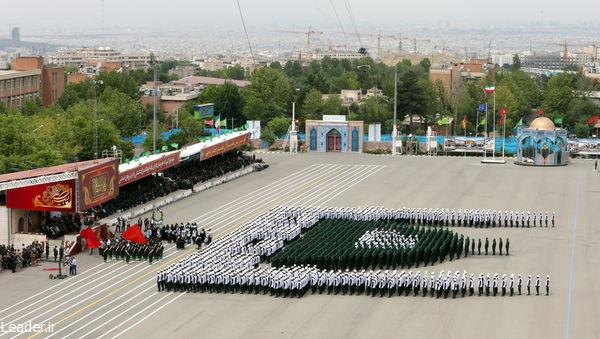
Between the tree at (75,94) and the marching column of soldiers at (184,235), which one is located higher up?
the tree at (75,94)

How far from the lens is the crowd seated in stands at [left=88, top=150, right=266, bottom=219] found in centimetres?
5216

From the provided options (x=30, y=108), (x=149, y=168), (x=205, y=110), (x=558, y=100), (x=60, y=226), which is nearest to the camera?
(x=60, y=226)

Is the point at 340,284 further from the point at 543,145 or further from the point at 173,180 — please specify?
the point at 543,145

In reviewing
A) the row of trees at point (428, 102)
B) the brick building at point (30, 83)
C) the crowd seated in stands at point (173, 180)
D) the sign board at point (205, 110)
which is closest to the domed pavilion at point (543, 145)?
the crowd seated in stands at point (173, 180)

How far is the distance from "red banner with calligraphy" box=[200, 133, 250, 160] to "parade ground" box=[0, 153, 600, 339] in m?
6.83

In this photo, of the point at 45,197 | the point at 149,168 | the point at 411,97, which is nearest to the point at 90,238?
the point at 45,197

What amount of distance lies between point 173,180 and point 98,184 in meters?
13.6

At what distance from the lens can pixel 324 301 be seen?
3600cm

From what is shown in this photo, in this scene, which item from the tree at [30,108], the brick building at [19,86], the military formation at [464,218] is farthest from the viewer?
the brick building at [19,86]

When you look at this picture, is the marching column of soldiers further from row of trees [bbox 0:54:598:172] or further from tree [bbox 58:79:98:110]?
tree [bbox 58:79:98:110]

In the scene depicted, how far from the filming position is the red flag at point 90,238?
1684 inches

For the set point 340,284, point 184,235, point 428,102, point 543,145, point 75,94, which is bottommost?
point 340,284

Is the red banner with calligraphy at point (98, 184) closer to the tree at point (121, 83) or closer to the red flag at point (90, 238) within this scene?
the red flag at point (90, 238)

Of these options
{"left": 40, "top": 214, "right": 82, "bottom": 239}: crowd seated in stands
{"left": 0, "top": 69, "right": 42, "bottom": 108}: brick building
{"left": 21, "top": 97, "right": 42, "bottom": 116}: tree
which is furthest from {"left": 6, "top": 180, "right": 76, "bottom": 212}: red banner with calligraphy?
{"left": 0, "top": 69, "right": 42, "bottom": 108}: brick building
